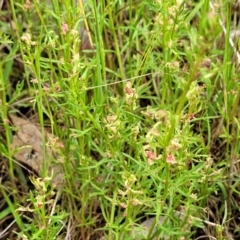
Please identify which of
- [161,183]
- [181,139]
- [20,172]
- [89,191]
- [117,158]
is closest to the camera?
[181,139]

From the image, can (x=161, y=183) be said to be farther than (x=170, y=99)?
No

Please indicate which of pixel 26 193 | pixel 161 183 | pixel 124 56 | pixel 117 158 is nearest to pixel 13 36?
pixel 124 56

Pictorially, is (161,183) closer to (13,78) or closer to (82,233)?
(82,233)

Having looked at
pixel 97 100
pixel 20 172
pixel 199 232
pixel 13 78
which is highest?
pixel 97 100

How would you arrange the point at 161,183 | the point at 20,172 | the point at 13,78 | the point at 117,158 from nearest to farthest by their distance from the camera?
the point at 161,183
the point at 117,158
the point at 20,172
the point at 13,78

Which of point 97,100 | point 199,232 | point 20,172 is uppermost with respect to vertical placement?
point 97,100

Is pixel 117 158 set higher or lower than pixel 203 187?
higher

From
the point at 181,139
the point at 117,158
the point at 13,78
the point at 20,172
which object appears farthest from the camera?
the point at 13,78

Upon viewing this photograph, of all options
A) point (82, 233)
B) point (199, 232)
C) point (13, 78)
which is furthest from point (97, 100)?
point (13, 78)

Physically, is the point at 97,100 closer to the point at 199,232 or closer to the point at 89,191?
the point at 89,191
